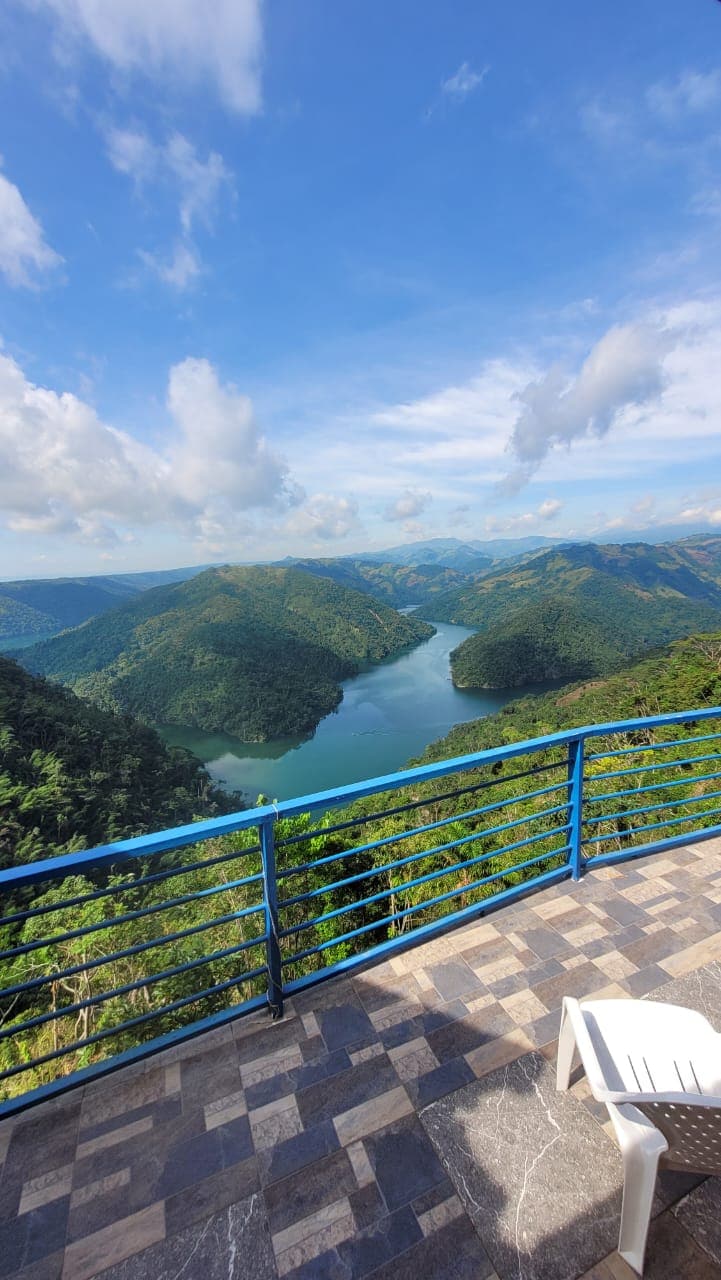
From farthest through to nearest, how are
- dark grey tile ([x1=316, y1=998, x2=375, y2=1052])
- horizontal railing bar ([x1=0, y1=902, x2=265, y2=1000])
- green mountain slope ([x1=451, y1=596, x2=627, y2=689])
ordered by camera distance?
green mountain slope ([x1=451, y1=596, x2=627, y2=689])
dark grey tile ([x1=316, y1=998, x2=375, y2=1052])
horizontal railing bar ([x1=0, y1=902, x2=265, y2=1000])

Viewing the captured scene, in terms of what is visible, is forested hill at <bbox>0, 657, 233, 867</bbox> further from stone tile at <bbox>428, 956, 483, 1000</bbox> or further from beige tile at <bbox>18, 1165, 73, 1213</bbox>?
stone tile at <bbox>428, 956, 483, 1000</bbox>

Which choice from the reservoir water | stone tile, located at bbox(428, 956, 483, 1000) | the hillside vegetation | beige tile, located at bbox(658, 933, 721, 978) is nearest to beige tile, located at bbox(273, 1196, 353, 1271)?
stone tile, located at bbox(428, 956, 483, 1000)

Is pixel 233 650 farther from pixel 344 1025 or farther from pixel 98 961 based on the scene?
pixel 98 961

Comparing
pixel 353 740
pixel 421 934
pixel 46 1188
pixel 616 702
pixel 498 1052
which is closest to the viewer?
pixel 46 1188

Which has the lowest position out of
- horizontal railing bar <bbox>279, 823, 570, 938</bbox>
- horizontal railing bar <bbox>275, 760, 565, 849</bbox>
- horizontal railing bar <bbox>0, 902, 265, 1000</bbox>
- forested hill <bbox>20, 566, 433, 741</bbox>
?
forested hill <bbox>20, 566, 433, 741</bbox>

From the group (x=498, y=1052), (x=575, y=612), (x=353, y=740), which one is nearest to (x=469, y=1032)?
(x=498, y=1052)

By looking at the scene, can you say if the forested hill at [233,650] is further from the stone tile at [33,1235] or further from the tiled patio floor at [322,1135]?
the stone tile at [33,1235]
